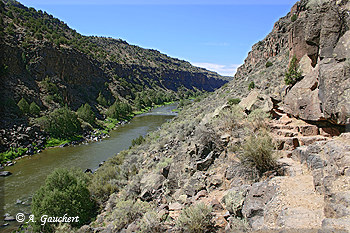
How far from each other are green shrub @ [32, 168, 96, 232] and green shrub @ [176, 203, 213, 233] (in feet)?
27.4

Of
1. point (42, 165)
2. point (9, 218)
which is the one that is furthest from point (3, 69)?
point (9, 218)

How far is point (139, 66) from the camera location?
10931 centimetres

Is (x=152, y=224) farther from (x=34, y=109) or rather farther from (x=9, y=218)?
(x=34, y=109)

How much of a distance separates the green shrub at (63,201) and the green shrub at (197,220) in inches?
328

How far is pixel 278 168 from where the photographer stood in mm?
5852

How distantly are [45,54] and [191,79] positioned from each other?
119 m

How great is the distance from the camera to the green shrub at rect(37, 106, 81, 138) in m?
33.0

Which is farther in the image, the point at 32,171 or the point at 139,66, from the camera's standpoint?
the point at 139,66

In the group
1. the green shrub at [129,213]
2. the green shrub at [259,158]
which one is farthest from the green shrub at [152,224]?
the green shrub at [259,158]

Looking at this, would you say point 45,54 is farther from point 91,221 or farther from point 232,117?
point 232,117

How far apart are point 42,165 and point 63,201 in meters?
15.7

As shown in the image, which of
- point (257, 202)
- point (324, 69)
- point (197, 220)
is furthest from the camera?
point (324, 69)

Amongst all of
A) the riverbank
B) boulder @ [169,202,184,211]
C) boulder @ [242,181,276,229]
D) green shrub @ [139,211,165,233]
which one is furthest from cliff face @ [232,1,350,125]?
the riverbank

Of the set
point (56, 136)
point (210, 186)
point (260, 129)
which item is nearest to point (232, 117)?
point (260, 129)
